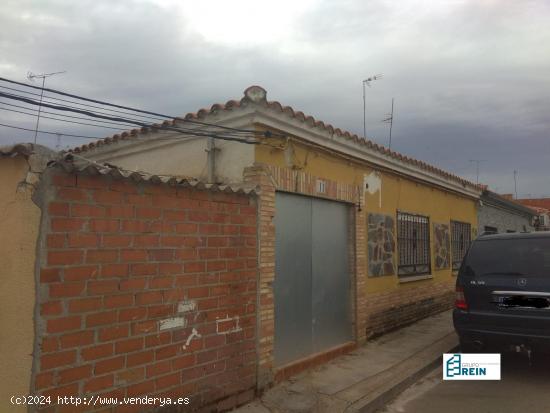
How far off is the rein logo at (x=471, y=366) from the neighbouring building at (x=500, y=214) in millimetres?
8586

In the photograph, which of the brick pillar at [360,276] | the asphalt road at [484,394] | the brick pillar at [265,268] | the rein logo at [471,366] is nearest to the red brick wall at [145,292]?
the brick pillar at [265,268]

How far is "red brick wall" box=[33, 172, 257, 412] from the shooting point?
3340 millimetres

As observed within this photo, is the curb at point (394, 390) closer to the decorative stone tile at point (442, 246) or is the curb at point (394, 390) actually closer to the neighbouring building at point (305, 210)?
the neighbouring building at point (305, 210)

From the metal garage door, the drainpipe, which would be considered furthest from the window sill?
the drainpipe

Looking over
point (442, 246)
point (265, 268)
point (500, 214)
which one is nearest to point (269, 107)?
point (265, 268)

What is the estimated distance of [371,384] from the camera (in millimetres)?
5566

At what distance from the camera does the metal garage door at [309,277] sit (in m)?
5.79

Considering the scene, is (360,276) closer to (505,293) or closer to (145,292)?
(505,293)

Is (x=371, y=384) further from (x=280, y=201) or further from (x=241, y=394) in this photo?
(x=280, y=201)

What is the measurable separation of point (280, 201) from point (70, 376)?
3.13m

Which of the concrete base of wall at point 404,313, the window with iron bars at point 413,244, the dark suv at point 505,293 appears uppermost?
the window with iron bars at point 413,244

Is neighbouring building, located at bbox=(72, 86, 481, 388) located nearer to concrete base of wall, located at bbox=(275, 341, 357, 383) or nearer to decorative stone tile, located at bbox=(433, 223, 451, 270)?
concrete base of wall, located at bbox=(275, 341, 357, 383)

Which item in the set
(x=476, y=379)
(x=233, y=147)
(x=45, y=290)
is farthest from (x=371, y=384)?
(x=45, y=290)

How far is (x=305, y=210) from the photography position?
6.30 m
